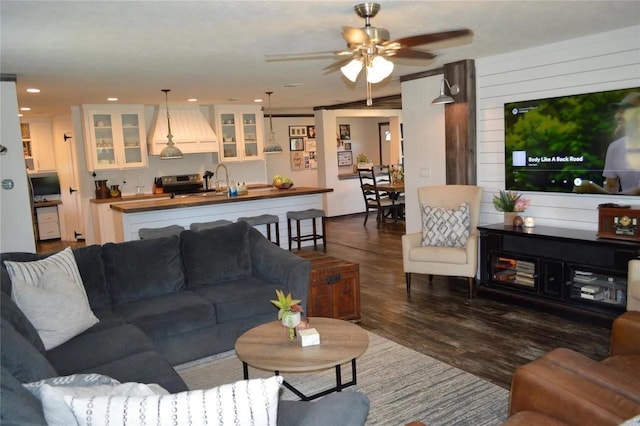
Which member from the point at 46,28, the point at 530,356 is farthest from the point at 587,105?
the point at 46,28

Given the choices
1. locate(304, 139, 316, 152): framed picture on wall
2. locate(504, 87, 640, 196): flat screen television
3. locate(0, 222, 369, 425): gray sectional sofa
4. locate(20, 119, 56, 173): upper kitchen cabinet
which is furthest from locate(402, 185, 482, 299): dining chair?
locate(20, 119, 56, 173): upper kitchen cabinet

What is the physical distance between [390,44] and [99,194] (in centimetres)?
656

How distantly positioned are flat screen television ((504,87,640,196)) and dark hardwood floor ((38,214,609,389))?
1.25m

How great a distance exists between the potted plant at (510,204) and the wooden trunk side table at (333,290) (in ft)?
5.80

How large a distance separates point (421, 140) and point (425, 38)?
332cm

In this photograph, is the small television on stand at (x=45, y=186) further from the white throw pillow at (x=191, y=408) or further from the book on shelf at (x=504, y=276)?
the white throw pillow at (x=191, y=408)

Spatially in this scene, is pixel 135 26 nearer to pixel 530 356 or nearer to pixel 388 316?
pixel 388 316

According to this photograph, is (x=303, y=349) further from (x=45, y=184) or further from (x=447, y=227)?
(x=45, y=184)

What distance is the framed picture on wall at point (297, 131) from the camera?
12.1 metres

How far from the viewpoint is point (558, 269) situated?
447 cm

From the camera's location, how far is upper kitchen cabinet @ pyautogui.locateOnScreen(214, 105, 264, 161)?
9.05 m

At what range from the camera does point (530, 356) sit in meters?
3.65

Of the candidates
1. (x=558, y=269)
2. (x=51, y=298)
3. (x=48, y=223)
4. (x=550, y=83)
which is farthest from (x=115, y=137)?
(x=558, y=269)

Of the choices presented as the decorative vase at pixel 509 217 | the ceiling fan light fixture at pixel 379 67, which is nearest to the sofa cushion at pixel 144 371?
the ceiling fan light fixture at pixel 379 67
